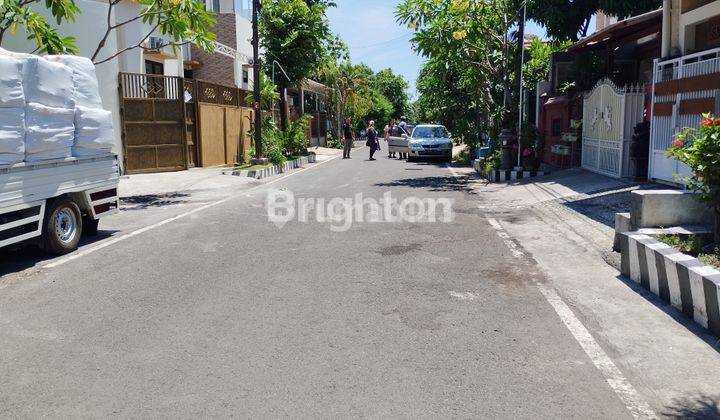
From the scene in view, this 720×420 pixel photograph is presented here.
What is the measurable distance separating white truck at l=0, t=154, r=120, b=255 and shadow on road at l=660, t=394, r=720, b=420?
22.8ft

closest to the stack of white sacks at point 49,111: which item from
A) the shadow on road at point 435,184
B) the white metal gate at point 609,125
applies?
the shadow on road at point 435,184

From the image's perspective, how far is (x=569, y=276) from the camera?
698 centimetres

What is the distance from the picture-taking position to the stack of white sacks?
7.39m

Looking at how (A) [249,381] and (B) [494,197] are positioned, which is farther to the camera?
(B) [494,197]

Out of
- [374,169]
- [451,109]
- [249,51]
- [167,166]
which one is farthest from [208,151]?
[451,109]

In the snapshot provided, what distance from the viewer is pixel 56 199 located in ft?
27.0

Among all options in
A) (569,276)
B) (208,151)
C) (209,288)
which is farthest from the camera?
(208,151)

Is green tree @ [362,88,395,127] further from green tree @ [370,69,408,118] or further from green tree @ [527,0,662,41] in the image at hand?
green tree @ [527,0,662,41]

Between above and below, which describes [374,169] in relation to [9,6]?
below

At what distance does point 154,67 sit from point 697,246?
2270 cm

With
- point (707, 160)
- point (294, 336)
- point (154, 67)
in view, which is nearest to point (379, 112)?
point (154, 67)

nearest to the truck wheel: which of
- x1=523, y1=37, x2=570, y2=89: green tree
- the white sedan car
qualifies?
x1=523, y1=37, x2=570, y2=89: green tree

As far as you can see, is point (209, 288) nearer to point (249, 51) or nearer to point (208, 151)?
point (208, 151)

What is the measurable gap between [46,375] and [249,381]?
1420 mm
